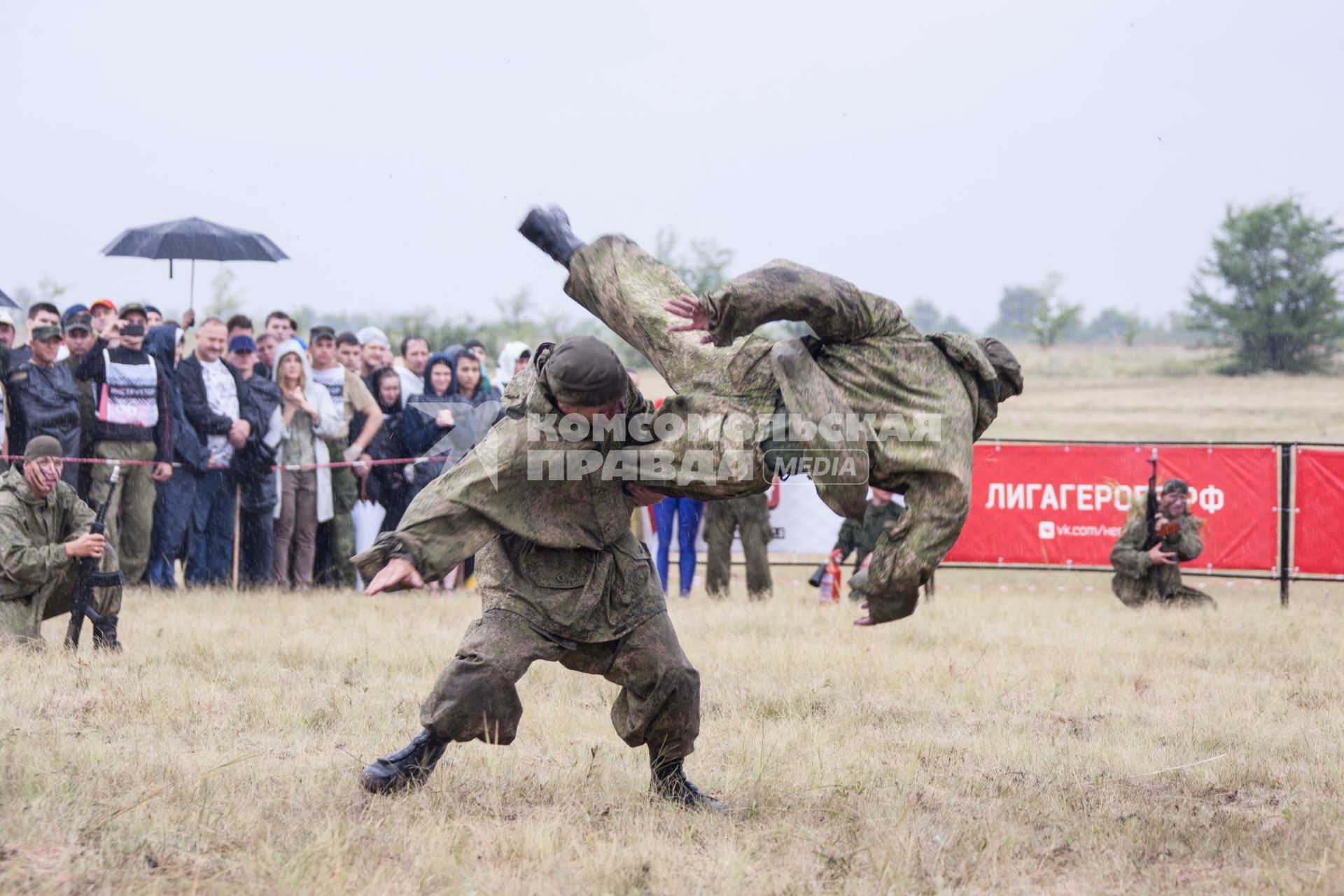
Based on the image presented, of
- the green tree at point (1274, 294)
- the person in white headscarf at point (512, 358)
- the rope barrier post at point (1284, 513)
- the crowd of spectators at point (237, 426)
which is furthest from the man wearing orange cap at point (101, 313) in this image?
the green tree at point (1274, 294)

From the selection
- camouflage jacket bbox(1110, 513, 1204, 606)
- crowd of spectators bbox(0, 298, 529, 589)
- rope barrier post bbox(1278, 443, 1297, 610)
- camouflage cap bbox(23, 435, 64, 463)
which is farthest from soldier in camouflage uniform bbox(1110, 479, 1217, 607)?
camouflage cap bbox(23, 435, 64, 463)

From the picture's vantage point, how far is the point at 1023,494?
12.6 m

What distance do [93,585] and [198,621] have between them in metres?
1.17

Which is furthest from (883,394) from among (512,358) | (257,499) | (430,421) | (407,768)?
(512,358)

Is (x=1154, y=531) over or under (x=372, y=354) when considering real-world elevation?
under

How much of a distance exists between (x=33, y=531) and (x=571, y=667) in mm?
4370

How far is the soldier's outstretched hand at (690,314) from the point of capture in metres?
4.62

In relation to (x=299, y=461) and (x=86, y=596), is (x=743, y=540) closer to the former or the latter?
(x=299, y=461)

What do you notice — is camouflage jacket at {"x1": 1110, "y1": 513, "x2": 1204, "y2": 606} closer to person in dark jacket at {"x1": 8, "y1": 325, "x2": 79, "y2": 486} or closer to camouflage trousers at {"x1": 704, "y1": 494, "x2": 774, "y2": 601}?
camouflage trousers at {"x1": 704, "y1": 494, "x2": 774, "y2": 601}

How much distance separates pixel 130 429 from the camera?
10438mm

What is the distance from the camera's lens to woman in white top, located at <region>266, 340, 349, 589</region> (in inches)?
447

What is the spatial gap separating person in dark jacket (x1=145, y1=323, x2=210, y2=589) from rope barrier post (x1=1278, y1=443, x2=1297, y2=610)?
8.75 metres

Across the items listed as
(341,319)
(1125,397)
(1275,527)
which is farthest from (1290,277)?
(341,319)

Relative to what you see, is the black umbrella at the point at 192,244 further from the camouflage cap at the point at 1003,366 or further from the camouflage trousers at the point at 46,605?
the camouflage cap at the point at 1003,366
